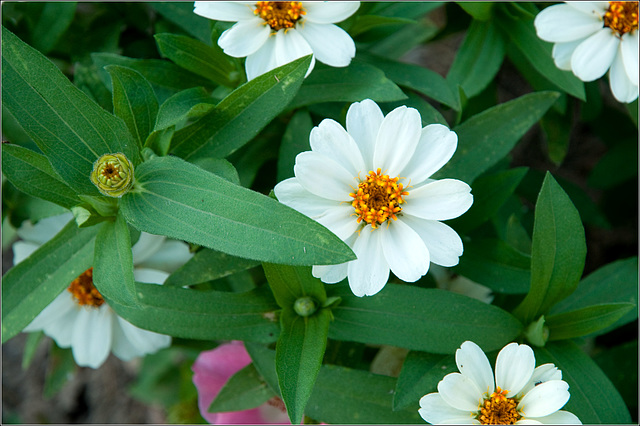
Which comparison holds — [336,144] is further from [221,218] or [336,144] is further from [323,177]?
[221,218]

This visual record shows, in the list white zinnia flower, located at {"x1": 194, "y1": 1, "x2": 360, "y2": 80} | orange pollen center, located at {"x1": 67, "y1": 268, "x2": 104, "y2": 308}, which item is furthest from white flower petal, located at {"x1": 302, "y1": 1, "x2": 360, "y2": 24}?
orange pollen center, located at {"x1": 67, "y1": 268, "x2": 104, "y2": 308}

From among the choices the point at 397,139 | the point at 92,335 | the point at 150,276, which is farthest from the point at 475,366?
the point at 92,335

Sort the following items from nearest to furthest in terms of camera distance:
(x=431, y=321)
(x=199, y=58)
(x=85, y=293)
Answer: (x=431, y=321), (x=199, y=58), (x=85, y=293)

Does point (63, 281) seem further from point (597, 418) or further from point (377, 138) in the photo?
point (597, 418)

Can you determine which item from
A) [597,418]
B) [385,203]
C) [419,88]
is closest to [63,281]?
[385,203]

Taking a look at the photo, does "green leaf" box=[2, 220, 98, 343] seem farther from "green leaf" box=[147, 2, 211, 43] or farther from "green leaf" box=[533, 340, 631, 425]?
"green leaf" box=[533, 340, 631, 425]
